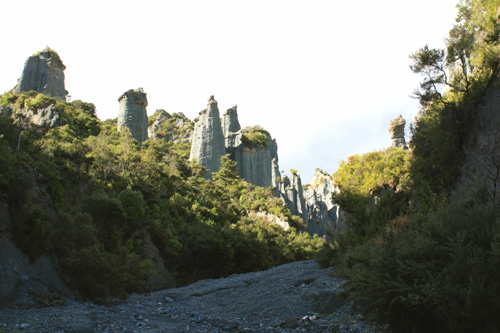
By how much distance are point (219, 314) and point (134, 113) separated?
130 ft

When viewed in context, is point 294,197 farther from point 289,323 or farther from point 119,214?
point 289,323

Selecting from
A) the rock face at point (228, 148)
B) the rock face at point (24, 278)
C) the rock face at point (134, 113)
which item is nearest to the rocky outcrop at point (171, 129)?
the rock face at point (228, 148)

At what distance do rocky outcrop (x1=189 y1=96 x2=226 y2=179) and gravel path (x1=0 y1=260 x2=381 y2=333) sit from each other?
33.1m

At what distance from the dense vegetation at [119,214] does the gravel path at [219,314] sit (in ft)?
5.59

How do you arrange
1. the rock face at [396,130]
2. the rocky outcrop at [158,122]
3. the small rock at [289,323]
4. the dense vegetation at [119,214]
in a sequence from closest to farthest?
the small rock at [289,323] < the dense vegetation at [119,214] < the rock face at [396,130] < the rocky outcrop at [158,122]

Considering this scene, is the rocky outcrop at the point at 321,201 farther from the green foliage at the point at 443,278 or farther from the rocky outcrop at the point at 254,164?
the green foliage at the point at 443,278

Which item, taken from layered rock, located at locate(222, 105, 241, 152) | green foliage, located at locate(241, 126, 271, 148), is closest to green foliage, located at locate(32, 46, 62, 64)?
layered rock, located at locate(222, 105, 241, 152)

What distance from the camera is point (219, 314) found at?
7395 mm

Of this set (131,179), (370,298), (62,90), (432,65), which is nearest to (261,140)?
(62,90)

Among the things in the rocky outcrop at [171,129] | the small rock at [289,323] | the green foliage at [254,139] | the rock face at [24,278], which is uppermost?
the rocky outcrop at [171,129]

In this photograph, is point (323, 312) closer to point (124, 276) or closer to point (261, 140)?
point (124, 276)

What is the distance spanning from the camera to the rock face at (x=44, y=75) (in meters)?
41.9

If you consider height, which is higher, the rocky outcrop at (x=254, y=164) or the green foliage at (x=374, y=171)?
the rocky outcrop at (x=254, y=164)

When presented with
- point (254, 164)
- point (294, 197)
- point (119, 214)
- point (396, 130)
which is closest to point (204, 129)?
point (254, 164)
